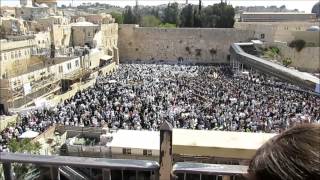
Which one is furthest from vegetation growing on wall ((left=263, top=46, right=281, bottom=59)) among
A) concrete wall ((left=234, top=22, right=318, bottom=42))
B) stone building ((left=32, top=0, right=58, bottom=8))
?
stone building ((left=32, top=0, right=58, bottom=8))

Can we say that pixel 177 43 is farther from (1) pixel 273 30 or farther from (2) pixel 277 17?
(2) pixel 277 17

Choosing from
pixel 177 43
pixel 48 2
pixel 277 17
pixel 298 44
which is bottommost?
pixel 177 43

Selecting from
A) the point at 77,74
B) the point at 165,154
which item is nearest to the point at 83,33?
the point at 77,74

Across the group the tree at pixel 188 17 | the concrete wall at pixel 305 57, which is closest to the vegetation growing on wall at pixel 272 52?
the concrete wall at pixel 305 57

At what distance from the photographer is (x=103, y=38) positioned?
37750 millimetres

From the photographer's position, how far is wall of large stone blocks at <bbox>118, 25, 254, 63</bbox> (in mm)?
42312

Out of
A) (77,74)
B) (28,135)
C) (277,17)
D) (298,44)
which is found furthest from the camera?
(277,17)

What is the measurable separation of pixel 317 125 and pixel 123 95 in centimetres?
1766

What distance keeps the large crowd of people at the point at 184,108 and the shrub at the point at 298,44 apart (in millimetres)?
13816

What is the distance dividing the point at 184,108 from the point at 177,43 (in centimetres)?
2798

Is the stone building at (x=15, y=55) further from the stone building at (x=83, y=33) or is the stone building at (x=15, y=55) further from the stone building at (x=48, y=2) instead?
the stone building at (x=48, y=2)

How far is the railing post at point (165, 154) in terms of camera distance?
6.16 ft

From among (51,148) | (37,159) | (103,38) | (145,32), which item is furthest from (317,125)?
(145,32)

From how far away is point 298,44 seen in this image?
34.6 m
